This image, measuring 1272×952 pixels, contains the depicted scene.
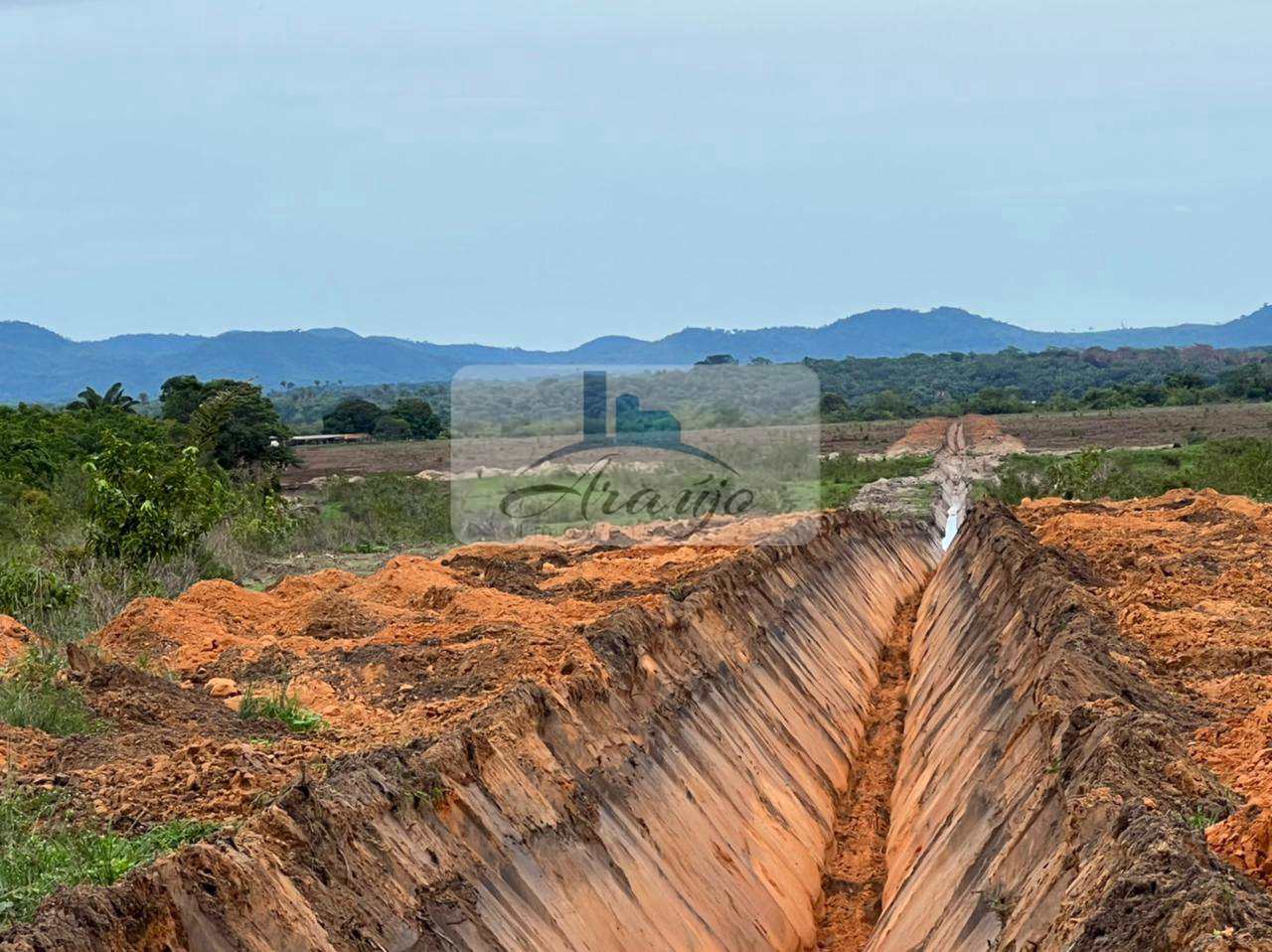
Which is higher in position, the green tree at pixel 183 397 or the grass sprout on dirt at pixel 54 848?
the green tree at pixel 183 397

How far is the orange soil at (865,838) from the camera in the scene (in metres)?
13.1

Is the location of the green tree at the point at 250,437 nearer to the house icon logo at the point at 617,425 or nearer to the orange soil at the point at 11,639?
the house icon logo at the point at 617,425

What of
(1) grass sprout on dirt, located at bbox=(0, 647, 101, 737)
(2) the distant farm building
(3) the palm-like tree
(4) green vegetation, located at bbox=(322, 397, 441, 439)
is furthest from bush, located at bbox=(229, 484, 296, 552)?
(2) the distant farm building

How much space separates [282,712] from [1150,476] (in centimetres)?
4004

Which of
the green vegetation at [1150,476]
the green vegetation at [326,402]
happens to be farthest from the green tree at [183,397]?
the green vegetation at [326,402]

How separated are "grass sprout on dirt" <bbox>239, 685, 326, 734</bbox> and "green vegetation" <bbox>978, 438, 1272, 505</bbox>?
104 ft

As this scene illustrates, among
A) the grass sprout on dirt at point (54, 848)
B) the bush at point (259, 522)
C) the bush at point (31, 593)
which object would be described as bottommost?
the bush at point (259, 522)

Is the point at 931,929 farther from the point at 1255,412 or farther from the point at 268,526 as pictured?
the point at 1255,412

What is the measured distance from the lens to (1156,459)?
182 ft

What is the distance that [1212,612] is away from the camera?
15.5m

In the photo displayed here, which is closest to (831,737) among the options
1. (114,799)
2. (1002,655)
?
(1002,655)

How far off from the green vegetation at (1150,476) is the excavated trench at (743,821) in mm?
24153

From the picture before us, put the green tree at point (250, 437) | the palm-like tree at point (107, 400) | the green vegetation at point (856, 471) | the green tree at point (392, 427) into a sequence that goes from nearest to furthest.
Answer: the green tree at point (250, 437) → the green vegetation at point (856, 471) → the palm-like tree at point (107, 400) → the green tree at point (392, 427)

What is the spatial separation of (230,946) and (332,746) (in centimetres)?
389
